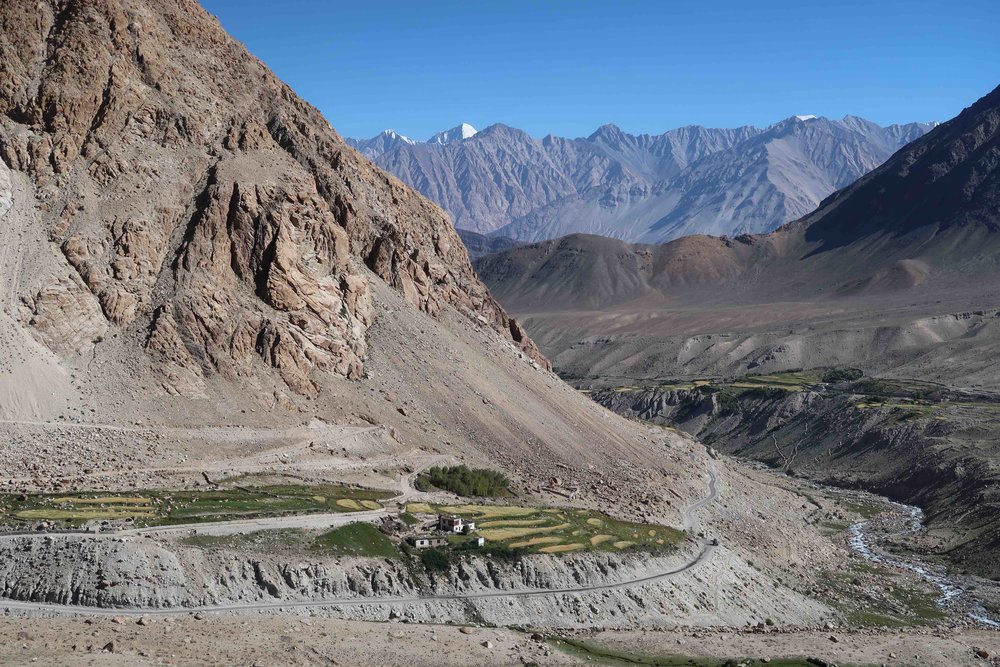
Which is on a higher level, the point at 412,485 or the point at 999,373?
the point at 999,373

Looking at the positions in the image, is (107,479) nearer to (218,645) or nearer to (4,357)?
(4,357)

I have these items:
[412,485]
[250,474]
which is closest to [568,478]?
[412,485]

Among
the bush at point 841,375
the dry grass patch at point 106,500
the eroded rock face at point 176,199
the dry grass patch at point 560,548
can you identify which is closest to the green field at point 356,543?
the dry grass patch at point 560,548

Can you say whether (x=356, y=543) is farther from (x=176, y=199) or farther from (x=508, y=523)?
(x=176, y=199)

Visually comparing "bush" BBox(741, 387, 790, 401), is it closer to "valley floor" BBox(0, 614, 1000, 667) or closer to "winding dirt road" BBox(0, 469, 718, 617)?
"winding dirt road" BBox(0, 469, 718, 617)

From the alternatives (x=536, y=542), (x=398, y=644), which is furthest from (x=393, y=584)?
(x=536, y=542)

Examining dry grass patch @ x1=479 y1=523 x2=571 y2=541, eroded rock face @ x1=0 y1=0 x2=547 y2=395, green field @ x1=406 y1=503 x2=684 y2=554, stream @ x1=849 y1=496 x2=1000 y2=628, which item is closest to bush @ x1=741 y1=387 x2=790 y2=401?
stream @ x1=849 y1=496 x2=1000 y2=628
